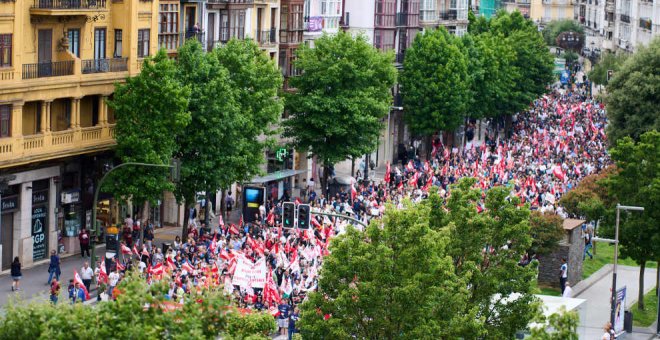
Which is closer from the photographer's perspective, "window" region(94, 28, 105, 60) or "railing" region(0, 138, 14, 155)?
"railing" region(0, 138, 14, 155)

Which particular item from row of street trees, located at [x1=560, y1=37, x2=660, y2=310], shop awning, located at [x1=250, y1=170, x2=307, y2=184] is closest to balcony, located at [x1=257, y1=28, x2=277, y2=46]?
shop awning, located at [x1=250, y1=170, x2=307, y2=184]

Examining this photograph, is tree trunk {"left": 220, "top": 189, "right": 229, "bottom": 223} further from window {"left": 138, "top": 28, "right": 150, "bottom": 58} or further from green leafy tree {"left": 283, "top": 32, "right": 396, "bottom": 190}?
green leafy tree {"left": 283, "top": 32, "right": 396, "bottom": 190}

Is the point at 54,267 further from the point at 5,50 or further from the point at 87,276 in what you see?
the point at 5,50

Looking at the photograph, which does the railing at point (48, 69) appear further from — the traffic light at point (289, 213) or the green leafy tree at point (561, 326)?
the green leafy tree at point (561, 326)

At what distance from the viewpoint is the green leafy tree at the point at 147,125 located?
7919 cm

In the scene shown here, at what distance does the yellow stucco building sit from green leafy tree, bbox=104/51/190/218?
1.81m

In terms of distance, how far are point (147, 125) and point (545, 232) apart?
19.7m

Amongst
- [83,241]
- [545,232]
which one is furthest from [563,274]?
[83,241]

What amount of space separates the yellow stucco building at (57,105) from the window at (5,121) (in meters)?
0.04

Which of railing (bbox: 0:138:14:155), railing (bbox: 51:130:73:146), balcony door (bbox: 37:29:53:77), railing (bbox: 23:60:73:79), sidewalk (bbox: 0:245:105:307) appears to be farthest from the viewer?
railing (bbox: 51:130:73:146)

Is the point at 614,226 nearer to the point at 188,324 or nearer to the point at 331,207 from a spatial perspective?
the point at 331,207

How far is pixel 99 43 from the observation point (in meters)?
83.2

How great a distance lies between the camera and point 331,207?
3561 inches

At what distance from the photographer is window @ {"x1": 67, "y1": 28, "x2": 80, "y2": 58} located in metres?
80.8
